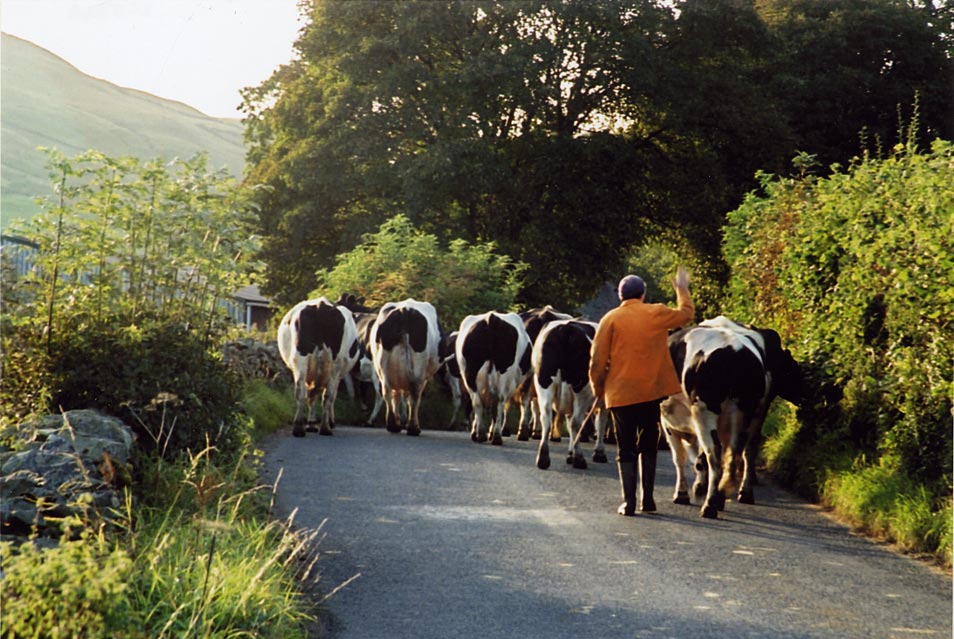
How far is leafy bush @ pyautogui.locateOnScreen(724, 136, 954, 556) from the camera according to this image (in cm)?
966

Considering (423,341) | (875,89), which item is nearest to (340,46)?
(875,89)

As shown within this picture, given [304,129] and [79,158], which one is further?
[304,129]

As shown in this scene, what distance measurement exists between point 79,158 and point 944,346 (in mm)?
7009

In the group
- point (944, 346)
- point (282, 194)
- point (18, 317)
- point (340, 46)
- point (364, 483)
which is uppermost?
point (340, 46)

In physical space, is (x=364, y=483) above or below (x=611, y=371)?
below

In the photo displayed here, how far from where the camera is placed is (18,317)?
10.4 meters

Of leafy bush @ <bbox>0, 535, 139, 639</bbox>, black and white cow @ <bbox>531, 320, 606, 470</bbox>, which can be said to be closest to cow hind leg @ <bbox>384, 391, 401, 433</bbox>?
black and white cow @ <bbox>531, 320, 606, 470</bbox>

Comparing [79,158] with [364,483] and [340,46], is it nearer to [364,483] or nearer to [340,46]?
[364,483]

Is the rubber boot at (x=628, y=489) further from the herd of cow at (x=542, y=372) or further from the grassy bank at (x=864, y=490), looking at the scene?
the grassy bank at (x=864, y=490)

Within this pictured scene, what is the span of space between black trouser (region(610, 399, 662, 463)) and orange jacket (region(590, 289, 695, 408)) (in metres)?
0.11

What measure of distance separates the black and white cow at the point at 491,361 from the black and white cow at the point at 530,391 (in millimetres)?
717

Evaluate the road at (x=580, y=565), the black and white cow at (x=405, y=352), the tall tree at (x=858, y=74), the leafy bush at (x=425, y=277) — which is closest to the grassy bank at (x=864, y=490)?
the road at (x=580, y=565)

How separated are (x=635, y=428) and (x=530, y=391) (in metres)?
8.25

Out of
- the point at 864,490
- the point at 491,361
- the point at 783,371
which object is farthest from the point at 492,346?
Result: the point at 864,490
